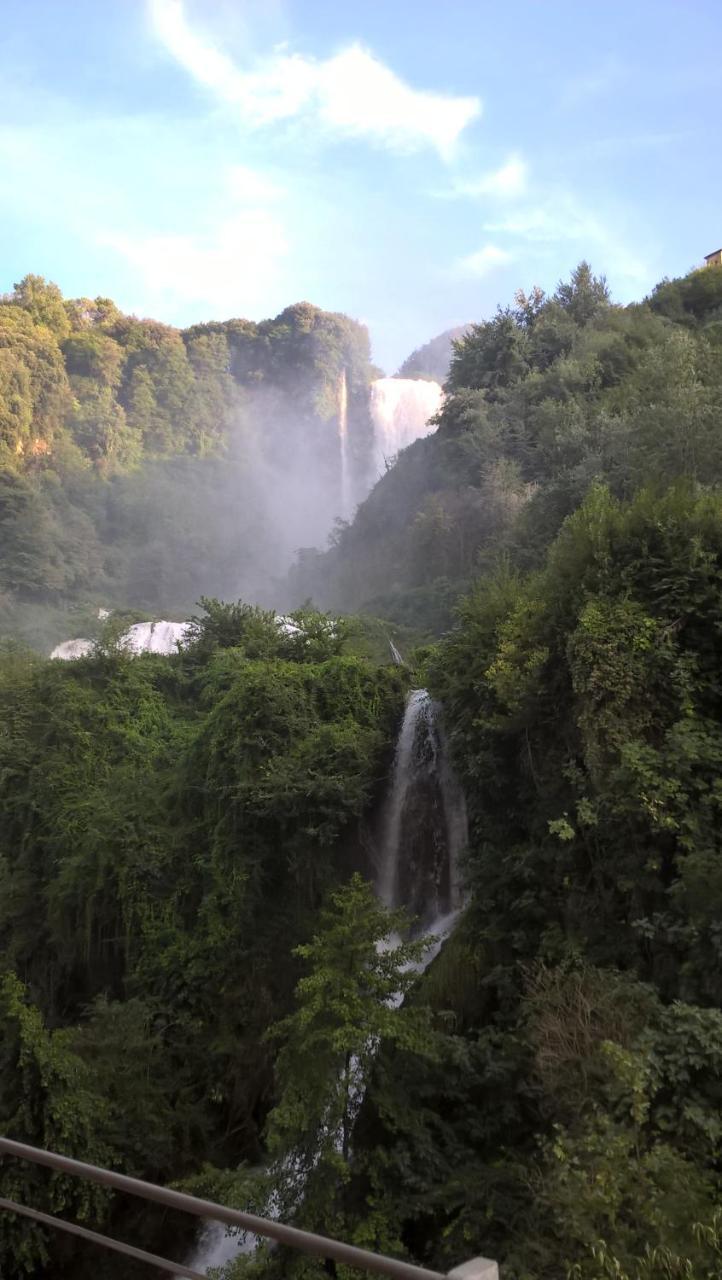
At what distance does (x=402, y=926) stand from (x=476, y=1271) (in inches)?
255

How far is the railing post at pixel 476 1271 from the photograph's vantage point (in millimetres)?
1949

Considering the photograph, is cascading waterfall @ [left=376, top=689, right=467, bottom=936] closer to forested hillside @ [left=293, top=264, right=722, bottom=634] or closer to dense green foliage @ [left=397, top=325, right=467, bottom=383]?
forested hillside @ [left=293, top=264, right=722, bottom=634]

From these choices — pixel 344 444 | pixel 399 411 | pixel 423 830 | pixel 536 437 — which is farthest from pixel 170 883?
pixel 344 444

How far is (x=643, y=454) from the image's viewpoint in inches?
635

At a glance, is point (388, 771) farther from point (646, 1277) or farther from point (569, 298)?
point (569, 298)

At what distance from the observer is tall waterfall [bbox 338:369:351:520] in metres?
70.9

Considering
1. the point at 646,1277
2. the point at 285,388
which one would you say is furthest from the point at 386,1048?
the point at 285,388

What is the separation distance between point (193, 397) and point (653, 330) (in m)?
46.2

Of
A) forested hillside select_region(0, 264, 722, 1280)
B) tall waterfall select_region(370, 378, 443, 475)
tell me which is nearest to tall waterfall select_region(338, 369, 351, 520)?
tall waterfall select_region(370, 378, 443, 475)

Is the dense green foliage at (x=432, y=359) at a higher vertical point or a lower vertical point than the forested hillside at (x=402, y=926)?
higher

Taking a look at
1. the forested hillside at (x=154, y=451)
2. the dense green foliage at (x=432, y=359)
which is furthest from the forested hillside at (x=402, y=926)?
the dense green foliage at (x=432, y=359)

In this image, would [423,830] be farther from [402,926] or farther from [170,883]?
[402,926]

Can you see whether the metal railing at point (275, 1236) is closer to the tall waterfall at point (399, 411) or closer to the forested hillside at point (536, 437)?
the forested hillside at point (536, 437)

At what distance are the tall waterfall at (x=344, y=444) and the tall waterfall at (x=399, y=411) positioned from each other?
3.70m
